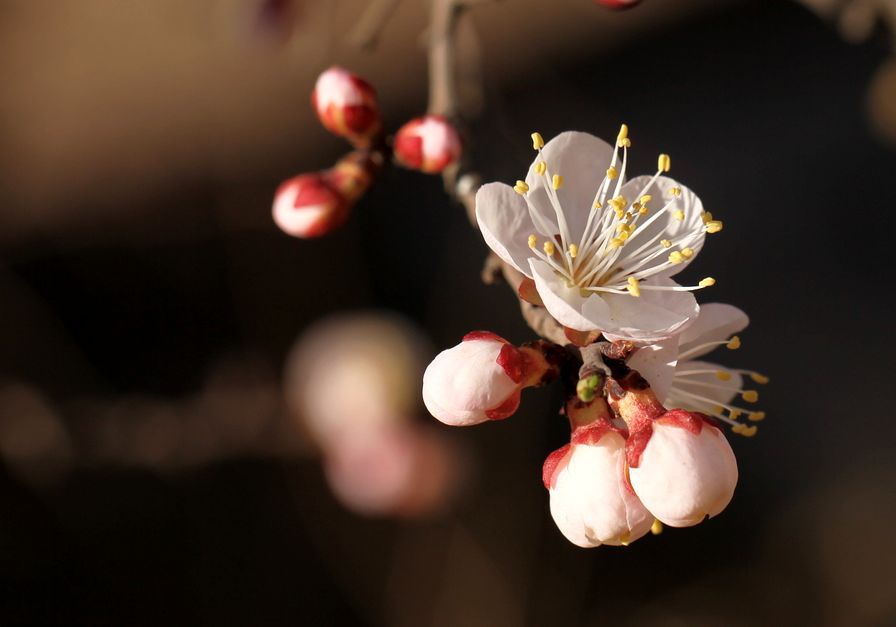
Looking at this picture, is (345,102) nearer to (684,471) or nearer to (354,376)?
(684,471)

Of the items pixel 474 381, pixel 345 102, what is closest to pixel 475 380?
pixel 474 381

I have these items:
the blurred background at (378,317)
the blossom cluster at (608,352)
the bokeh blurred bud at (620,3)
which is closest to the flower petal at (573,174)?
the blossom cluster at (608,352)

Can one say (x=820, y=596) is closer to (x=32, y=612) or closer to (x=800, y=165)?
(x=800, y=165)

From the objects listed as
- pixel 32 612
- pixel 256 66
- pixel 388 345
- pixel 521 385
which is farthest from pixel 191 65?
pixel 521 385

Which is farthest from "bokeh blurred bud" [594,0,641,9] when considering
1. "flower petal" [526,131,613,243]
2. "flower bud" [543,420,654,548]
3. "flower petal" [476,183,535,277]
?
"flower bud" [543,420,654,548]

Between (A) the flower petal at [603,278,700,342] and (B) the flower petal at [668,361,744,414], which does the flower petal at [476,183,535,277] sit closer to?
(A) the flower petal at [603,278,700,342]

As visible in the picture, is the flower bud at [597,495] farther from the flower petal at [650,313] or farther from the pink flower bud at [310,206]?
the pink flower bud at [310,206]
